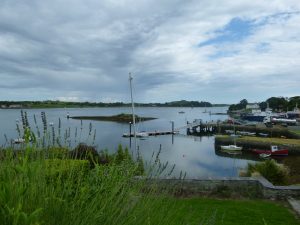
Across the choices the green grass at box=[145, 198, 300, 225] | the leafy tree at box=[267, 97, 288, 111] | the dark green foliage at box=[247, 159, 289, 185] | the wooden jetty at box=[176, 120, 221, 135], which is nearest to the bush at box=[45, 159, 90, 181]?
the green grass at box=[145, 198, 300, 225]

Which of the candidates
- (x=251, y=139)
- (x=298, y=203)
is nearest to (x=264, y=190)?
(x=298, y=203)

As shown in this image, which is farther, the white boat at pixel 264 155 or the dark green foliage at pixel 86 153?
the white boat at pixel 264 155

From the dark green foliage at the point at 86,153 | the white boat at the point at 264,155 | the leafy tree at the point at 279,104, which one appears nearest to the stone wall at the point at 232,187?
the dark green foliage at the point at 86,153

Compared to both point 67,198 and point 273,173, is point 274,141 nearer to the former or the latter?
point 273,173

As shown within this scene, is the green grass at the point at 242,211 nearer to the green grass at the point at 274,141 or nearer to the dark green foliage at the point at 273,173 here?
the dark green foliage at the point at 273,173

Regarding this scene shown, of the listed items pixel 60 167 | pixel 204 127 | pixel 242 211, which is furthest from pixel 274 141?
pixel 60 167

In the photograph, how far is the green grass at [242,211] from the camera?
711 centimetres

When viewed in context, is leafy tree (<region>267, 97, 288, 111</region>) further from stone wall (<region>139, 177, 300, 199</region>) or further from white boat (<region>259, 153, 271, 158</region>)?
stone wall (<region>139, 177, 300, 199</region>)

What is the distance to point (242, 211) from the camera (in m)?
7.90

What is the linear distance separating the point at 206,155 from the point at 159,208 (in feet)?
140

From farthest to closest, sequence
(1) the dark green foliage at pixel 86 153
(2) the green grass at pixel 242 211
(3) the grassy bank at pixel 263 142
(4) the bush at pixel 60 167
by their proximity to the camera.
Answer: (3) the grassy bank at pixel 263 142 → (2) the green grass at pixel 242 211 → (1) the dark green foliage at pixel 86 153 → (4) the bush at pixel 60 167

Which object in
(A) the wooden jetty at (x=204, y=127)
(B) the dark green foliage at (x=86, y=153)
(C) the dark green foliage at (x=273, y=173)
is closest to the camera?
(B) the dark green foliage at (x=86, y=153)

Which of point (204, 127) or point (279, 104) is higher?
point (279, 104)

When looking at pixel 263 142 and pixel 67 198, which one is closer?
pixel 67 198
